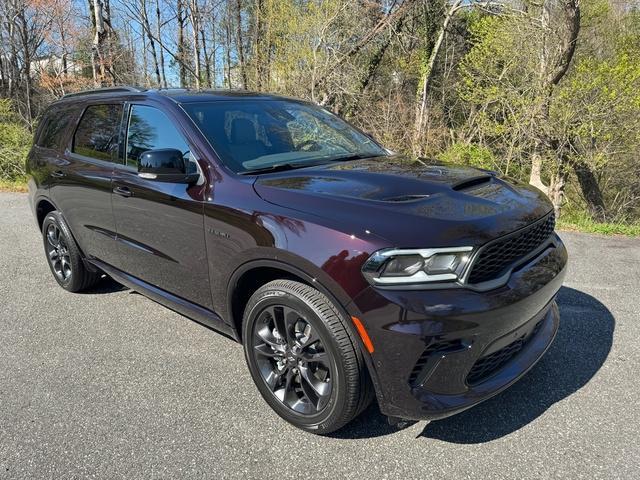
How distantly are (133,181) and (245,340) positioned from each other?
148 centimetres

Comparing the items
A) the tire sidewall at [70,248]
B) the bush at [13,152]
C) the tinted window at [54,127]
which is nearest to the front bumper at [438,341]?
the tire sidewall at [70,248]

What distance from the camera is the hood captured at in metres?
2.17

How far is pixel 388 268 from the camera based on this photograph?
6.99 feet

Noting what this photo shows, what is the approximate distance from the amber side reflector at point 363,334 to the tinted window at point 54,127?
3643 millimetres

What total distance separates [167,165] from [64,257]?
8.23ft

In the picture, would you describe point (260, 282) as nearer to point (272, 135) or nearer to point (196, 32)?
point (272, 135)

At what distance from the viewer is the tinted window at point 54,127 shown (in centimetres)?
456

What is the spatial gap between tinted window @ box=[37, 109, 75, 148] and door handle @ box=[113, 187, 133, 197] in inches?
53.5

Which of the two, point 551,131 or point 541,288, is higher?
point 551,131

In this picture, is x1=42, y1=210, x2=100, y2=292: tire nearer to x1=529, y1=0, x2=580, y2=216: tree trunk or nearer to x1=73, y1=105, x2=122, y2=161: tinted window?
x1=73, y1=105, x2=122, y2=161: tinted window

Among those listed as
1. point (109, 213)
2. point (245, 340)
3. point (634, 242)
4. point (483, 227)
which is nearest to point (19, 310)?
point (109, 213)

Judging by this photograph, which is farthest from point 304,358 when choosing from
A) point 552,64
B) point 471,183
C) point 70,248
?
point 552,64

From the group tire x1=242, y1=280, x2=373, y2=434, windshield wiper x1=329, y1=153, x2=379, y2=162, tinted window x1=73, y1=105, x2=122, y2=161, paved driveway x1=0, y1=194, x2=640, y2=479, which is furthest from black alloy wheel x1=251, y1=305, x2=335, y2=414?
tinted window x1=73, y1=105, x2=122, y2=161

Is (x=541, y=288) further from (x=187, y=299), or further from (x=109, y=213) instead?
(x=109, y=213)
